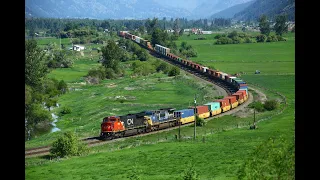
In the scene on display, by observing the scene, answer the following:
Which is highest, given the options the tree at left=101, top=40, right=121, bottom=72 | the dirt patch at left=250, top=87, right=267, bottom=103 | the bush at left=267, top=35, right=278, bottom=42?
the bush at left=267, top=35, right=278, bottom=42

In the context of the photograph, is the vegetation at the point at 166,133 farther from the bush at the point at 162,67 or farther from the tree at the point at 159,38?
the tree at the point at 159,38

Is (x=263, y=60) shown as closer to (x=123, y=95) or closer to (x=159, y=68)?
(x=159, y=68)

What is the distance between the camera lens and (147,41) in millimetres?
97875

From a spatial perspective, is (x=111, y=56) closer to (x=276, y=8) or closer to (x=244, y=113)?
(x=276, y=8)

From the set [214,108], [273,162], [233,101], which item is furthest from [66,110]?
[273,162]

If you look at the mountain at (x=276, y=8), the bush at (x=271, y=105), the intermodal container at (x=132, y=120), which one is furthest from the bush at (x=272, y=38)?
the intermodal container at (x=132, y=120)

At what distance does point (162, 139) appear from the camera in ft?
81.1

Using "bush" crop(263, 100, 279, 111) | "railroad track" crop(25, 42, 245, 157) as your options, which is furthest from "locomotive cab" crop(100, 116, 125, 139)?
"bush" crop(263, 100, 279, 111)

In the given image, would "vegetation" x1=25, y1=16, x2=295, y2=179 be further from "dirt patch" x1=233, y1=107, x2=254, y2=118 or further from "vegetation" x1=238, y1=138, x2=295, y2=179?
"dirt patch" x1=233, y1=107, x2=254, y2=118

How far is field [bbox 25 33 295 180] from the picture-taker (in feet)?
60.6

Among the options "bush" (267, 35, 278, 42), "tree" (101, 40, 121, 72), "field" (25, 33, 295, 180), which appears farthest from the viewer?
"bush" (267, 35, 278, 42)

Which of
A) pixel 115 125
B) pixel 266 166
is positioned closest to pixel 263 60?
pixel 115 125

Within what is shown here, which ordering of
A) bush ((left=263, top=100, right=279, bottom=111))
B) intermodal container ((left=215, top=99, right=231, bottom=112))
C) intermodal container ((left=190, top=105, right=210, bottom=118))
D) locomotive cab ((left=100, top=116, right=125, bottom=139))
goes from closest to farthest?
locomotive cab ((left=100, top=116, right=125, bottom=139)) → intermodal container ((left=190, top=105, right=210, bottom=118)) → intermodal container ((left=215, top=99, right=231, bottom=112)) → bush ((left=263, top=100, right=279, bottom=111))
